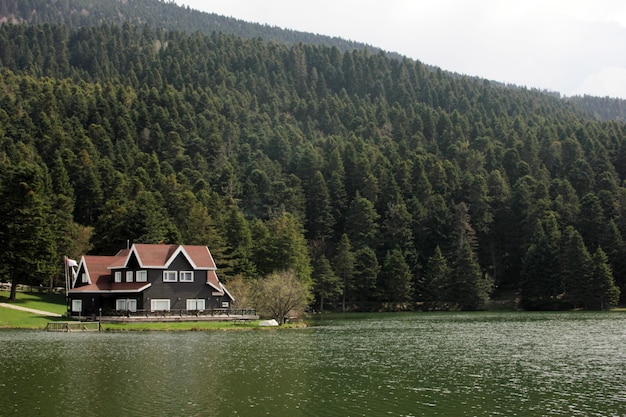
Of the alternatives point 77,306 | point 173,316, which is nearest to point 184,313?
point 173,316

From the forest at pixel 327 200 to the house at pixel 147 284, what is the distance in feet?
23.3

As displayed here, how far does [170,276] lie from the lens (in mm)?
80812

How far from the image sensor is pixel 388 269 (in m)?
129

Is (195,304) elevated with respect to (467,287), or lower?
lower

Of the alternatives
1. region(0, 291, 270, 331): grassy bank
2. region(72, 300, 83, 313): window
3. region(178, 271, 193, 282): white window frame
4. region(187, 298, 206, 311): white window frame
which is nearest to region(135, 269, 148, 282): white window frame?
region(178, 271, 193, 282): white window frame

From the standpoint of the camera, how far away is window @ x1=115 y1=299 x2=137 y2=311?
79.4m

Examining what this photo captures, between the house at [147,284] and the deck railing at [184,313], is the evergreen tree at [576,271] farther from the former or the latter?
the house at [147,284]

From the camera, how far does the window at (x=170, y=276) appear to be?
8050 centimetres

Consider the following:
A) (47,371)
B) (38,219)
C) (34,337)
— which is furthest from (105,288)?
(47,371)

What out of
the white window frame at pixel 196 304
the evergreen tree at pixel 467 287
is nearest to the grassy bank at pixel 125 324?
the white window frame at pixel 196 304

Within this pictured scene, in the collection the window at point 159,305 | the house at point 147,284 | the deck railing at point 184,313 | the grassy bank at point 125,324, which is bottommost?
the grassy bank at point 125,324

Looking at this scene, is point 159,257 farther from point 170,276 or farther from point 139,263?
point 139,263

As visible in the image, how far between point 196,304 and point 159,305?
167 inches

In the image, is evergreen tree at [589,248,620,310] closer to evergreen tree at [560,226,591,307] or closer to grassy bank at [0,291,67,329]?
evergreen tree at [560,226,591,307]
